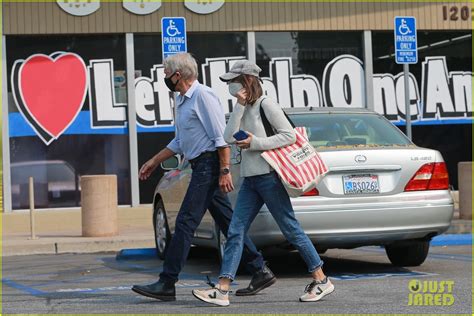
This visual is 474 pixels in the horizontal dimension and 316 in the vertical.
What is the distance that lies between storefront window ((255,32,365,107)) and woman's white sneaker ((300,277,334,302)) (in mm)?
11336

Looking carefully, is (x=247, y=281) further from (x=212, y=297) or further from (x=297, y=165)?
(x=297, y=165)

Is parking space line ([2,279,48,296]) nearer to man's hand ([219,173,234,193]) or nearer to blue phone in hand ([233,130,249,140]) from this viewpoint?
man's hand ([219,173,234,193])

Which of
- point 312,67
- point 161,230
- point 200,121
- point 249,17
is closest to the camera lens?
point 200,121

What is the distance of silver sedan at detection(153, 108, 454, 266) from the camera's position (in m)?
8.39

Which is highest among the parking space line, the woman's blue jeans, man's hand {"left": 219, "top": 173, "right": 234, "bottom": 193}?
man's hand {"left": 219, "top": 173, "right": 234, "bottom": 193}

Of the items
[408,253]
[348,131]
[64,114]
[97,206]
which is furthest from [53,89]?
[408,253]

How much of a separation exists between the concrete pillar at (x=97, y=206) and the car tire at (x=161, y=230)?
6.69 feet

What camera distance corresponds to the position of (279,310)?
669 cm

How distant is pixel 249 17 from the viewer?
1805cm

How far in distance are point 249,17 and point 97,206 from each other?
6.37m

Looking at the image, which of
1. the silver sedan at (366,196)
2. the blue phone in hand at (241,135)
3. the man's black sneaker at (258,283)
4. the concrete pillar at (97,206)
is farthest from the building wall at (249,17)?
the blue phone in hand at (241,135)

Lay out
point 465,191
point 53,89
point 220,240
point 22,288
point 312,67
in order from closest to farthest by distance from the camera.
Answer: point 22,288
point 220,240
point 465,191
point 53,89
point 312,67

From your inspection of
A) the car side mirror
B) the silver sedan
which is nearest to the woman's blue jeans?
the silver sedan

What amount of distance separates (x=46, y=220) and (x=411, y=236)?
8869mm
